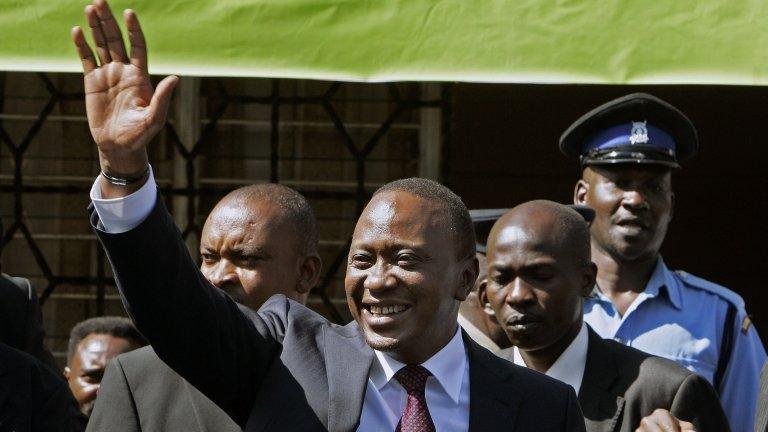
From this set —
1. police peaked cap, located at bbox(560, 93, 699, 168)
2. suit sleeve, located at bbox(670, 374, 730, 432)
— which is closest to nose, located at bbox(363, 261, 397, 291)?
suit sleeve, located at bbox(670, 374, 730, 432)

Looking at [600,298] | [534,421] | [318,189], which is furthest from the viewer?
[318,189]

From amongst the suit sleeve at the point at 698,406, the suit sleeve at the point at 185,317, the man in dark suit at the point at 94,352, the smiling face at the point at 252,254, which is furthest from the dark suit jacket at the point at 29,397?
the suit sleeve at the point at 698,406

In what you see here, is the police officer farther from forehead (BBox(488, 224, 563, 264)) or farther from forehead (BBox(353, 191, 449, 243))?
forehead (BBox(353, 191, 449, 243))

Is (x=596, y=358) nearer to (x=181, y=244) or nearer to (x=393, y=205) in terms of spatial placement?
(x=393, y=205)

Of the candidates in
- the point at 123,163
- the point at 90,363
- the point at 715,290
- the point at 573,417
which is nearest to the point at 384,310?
the point at 573,417

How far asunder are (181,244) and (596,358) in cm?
152

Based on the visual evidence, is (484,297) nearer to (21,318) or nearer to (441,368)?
(441,368)

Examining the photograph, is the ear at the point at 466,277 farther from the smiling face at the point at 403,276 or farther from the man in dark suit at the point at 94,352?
the man in dark suit at the point at 94,352

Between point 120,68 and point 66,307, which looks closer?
point 120,68

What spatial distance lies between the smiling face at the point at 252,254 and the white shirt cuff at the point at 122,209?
1035 mm

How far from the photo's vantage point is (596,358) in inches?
155

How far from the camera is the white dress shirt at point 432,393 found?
9.81 ft

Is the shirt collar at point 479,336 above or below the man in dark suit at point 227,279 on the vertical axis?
below

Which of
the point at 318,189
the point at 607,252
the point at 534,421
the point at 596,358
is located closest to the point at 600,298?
the point at 607,252
